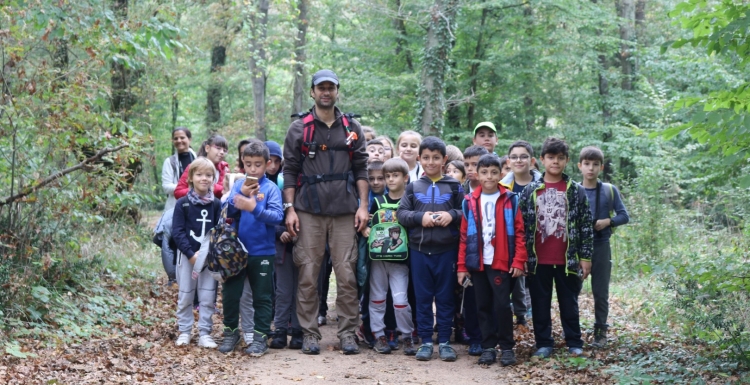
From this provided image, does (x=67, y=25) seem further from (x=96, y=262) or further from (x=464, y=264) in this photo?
(x=464, y=264)

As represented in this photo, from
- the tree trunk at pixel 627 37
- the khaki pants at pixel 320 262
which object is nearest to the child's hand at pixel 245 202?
the khaki pants at pixel 320 262

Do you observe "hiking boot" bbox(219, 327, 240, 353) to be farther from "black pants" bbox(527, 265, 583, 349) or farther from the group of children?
"black pants" bbox(527, 265, 583, 349)

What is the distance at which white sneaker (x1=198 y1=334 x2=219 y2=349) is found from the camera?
21.1 ft

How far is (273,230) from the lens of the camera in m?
6.51

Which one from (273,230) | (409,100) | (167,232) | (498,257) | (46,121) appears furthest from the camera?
(409,100)

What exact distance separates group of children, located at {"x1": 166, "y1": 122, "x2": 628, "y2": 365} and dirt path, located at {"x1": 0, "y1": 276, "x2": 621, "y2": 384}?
21 centimetres

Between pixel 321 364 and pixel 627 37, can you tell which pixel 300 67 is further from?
pixel 321 364

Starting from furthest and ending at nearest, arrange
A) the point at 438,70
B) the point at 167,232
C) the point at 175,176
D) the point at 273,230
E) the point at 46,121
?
the point at 438,70 → the point at 175,176 → the point at 167,232 → the point at 46,121 → the point at 273,230

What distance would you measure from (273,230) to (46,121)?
2838 mm

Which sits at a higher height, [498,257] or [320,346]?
[498,257]

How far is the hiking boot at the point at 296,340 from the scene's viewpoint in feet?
21.9

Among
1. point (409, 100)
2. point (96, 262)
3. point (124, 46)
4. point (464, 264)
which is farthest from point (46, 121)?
point (409, 100)

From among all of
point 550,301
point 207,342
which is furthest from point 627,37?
point 207,342

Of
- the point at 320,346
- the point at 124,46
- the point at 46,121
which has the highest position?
the point at 124,46
